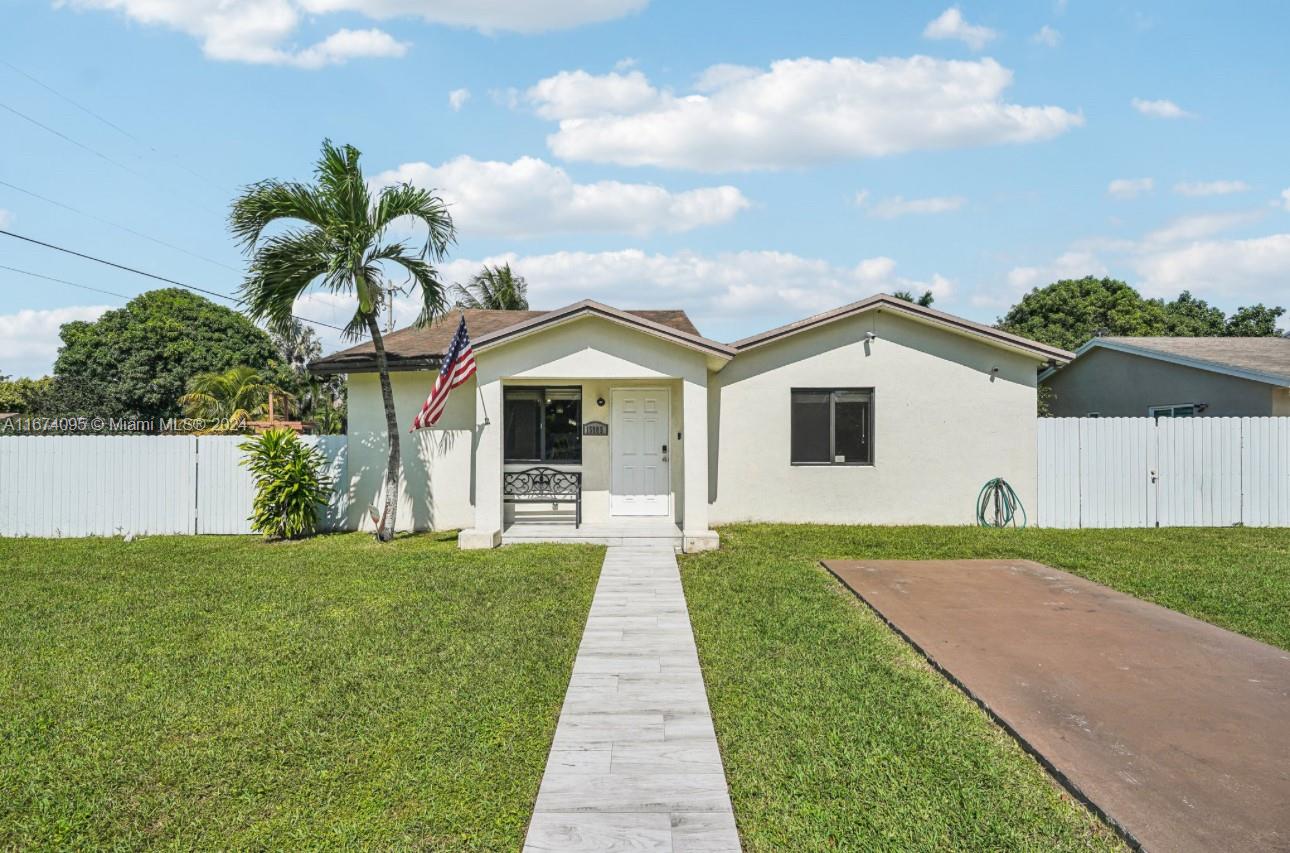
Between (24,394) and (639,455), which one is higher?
(24,394)

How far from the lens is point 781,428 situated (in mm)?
12148

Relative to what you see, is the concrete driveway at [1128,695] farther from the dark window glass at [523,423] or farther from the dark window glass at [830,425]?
the dark window glass at [523,423]

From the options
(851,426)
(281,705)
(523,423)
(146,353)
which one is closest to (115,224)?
(523,423)

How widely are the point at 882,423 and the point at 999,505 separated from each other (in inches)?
95.1

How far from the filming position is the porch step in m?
10.2

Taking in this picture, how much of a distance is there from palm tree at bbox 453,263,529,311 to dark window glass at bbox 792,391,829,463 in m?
20.8

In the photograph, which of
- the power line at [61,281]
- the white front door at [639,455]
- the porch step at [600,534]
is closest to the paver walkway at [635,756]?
the porch step at [600,534]

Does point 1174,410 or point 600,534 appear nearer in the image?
point 600,534

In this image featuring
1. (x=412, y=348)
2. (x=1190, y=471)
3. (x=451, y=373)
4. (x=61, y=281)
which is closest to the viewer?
(x=451, y=373)

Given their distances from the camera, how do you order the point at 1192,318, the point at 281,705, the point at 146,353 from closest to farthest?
the point at 281,705, the point at 1192,318, the point at 146,353

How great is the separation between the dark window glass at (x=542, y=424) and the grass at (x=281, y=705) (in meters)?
3.78

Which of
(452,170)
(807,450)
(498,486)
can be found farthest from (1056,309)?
(498,486)

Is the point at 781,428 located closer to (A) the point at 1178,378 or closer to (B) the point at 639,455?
(B) the point at 639,455

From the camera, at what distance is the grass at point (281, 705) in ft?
10.4
